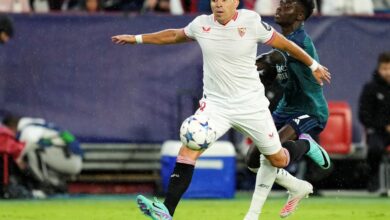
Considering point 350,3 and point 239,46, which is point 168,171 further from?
point 239,46

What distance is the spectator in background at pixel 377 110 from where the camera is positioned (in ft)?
56.0

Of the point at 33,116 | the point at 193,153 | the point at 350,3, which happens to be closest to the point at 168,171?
the point at 33,116

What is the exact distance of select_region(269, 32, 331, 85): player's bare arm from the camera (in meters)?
10.8

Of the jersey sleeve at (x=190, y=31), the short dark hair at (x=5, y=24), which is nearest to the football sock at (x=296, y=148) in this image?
the jersey sleeve at (x=190, y=31)

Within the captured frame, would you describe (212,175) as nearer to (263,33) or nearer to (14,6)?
(14,6)

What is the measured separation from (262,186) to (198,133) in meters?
1.34

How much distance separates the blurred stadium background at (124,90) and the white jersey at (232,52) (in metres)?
5.57

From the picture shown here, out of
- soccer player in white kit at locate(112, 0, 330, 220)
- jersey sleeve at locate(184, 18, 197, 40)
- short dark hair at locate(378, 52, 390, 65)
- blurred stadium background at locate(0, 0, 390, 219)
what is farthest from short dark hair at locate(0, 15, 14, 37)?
soccer player in white kit at locate(112, 0, 330, 220)

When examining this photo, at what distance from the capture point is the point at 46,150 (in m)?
16.3

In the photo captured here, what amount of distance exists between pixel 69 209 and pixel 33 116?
285cm

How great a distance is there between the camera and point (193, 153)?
10586 millimetres

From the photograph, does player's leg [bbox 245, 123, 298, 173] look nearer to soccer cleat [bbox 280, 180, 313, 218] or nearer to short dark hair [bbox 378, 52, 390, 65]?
soccer cleat [bbox 280, 180, 313, 218]

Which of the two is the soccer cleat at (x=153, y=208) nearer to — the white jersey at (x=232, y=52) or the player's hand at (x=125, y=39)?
the white jersey at (x=232, y=52)

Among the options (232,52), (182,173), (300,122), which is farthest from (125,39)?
(300,122)
